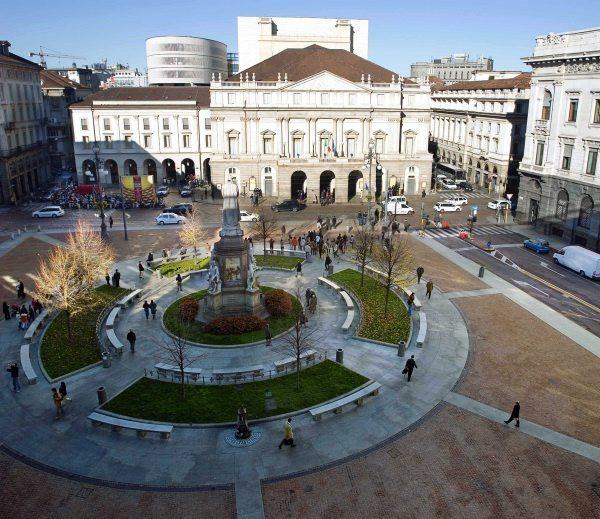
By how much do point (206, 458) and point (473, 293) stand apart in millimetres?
23269

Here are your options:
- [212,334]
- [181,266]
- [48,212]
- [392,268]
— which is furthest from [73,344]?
[48,212]

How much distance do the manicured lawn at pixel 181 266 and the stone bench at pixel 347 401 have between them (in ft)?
67.1

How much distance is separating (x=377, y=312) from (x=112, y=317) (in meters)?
15.6

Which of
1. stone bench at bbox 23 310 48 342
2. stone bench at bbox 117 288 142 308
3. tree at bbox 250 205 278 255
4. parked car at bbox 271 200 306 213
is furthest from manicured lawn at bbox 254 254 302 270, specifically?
parked car at bbox 271 200 306 213

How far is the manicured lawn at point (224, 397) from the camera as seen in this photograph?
2188 cm

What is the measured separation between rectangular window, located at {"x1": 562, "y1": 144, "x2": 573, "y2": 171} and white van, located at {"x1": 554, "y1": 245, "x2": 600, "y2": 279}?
1117cm

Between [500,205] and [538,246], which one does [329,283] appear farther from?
[500,205]

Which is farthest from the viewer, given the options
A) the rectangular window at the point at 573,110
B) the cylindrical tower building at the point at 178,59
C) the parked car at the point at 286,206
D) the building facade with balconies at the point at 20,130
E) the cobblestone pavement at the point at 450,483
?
the cylindrical tower building at the point at 178,59

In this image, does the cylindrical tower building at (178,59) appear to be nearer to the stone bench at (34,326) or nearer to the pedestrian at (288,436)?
the stone bench at (34,326)

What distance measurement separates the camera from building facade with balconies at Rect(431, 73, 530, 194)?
70.1 meters

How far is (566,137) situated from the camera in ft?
160

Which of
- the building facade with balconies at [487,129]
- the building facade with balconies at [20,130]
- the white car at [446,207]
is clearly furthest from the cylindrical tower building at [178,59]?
the white car at [446,207]

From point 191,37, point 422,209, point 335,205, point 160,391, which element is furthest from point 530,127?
point 191,37

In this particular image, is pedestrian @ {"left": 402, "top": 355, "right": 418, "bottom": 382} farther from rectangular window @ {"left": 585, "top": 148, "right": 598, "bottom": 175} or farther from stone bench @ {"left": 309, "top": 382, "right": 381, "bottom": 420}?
rectangular window @ {"left": 585, "top": 148, "right": 598, "bottom": 175}
